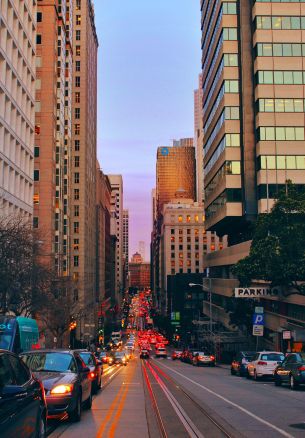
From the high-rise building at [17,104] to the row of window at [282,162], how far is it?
2435 centimetres

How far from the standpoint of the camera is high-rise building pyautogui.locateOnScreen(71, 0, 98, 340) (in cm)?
11181

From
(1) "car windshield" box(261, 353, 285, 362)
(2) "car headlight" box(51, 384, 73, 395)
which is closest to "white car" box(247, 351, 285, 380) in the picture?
(1) "car windshield" box(261, 353, 285, 362)

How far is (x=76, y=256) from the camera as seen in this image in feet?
365

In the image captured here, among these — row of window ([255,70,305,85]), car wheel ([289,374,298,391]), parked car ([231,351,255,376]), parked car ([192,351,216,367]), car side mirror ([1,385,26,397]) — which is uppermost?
row of window ([255,70,305,85])

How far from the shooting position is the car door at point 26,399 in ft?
24.3

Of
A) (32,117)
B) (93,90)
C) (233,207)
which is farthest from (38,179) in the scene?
(93,90)

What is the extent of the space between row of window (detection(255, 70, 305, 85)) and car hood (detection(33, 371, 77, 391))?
52.4 meters

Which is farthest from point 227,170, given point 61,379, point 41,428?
point 41,428

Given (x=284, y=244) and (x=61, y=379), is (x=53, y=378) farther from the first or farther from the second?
(x=284, y=244)

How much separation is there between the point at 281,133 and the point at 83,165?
209ft

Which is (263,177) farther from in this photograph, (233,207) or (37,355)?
(37,355)

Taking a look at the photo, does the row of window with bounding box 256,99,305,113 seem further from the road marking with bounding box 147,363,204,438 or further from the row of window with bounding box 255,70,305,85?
the road marking with bounding box 147,363,204,438

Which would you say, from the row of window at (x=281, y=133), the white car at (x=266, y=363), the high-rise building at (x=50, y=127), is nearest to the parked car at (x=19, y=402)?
the white car at (x=266, y=363)

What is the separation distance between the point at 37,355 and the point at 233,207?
163 ft
